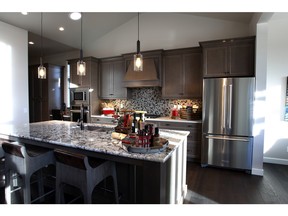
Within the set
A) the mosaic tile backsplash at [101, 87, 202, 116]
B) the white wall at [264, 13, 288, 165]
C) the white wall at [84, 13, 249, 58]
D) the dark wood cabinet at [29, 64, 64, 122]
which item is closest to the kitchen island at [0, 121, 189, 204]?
the mosaic tile backsplash at [101, 87, 202, 116]

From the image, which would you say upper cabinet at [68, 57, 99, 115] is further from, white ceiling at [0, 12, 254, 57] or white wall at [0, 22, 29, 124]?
white wall at [0, 22, 29, 124]

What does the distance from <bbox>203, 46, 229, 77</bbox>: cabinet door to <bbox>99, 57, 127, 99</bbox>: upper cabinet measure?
2.14 meters

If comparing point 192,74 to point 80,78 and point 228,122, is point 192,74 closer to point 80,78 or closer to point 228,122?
point 228,122

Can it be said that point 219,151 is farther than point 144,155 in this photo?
Yes

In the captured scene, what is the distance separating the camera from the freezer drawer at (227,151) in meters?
3.21

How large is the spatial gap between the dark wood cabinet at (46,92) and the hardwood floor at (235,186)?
143 inches

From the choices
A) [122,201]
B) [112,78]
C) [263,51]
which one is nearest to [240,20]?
[263,51]

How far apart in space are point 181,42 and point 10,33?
395 cm

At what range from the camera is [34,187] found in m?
2.57

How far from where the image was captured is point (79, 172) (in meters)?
1.55

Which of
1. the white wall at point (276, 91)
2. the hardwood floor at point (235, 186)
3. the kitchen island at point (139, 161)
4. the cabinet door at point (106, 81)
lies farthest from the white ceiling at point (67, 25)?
the hardwood floor at point (235, 186)

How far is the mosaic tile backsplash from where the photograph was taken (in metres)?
4.55

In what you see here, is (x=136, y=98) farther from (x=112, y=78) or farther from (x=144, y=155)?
(x=144, y=155)

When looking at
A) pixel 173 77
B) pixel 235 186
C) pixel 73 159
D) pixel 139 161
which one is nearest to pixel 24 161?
pixel 73 159
